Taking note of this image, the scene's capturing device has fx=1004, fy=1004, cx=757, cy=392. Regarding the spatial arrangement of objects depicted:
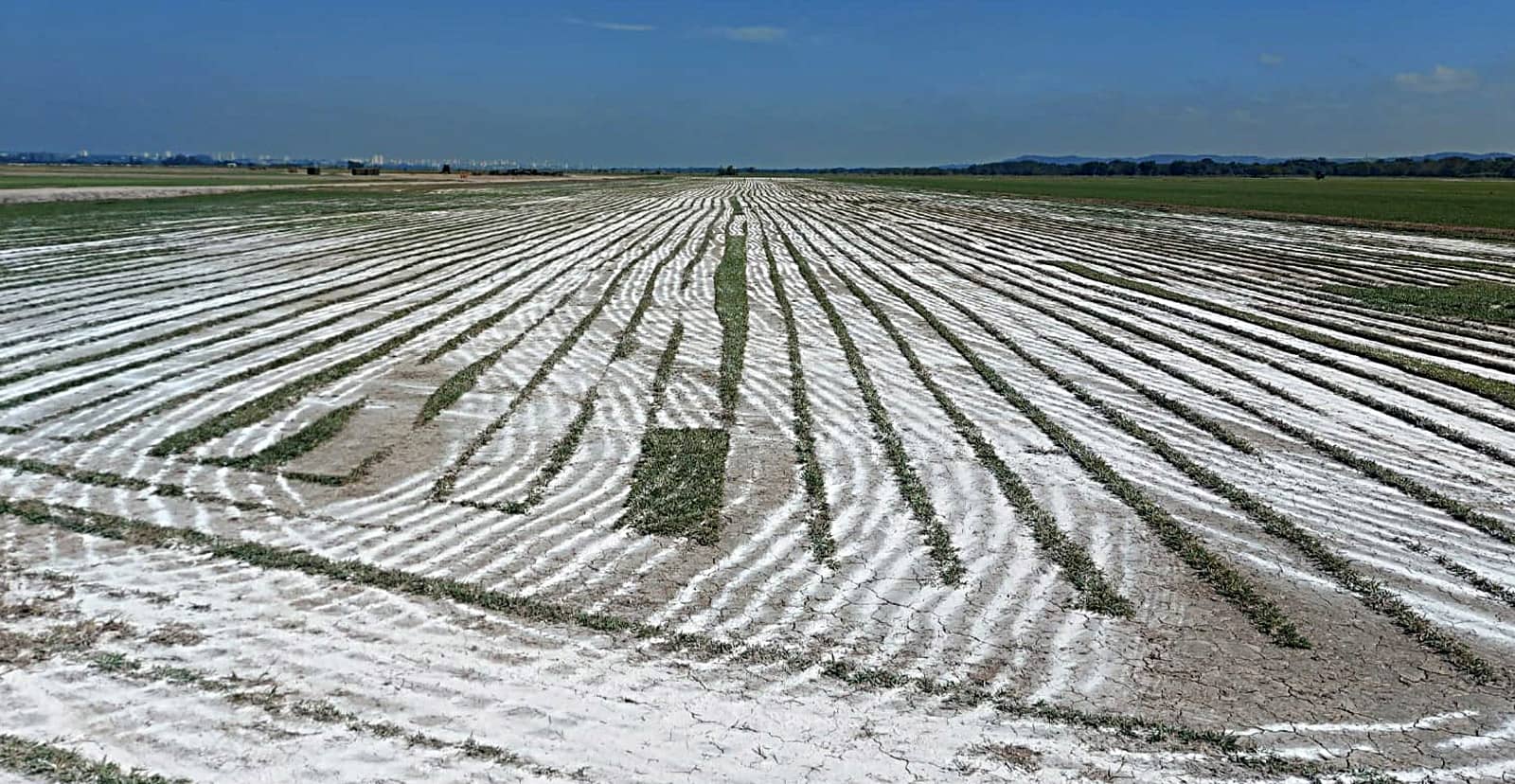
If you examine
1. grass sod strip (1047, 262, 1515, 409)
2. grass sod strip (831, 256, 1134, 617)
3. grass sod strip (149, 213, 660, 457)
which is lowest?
grass sod strip (831, 256, 1134, 617)

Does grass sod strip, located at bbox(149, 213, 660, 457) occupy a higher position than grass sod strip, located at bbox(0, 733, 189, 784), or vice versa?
grass sod strip, located at bbox(149, 213, 660, 457)

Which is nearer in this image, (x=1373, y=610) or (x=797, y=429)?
(x=1373, y=610)

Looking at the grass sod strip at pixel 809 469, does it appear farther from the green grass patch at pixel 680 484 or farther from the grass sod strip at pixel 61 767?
the grass sod strip at pixel 61 767

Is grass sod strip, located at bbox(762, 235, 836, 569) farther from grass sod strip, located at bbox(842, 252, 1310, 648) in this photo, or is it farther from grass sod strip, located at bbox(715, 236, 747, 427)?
grass sod strip, located at bbox(842, 252, 1310, 648)

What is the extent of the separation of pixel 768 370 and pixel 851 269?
10806 millimetres

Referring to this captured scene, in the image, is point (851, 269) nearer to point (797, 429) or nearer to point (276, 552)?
point (797, 429)

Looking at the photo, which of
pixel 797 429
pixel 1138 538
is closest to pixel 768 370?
pixel 797 429

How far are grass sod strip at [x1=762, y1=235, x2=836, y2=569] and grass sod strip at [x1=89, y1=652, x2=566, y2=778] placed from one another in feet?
8.12

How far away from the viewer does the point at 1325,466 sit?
25.9ft

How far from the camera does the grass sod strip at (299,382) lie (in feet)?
27.0

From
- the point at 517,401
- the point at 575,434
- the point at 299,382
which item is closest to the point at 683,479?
the point at 575,434

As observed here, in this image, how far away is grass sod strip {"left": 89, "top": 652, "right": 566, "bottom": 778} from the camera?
4.15m

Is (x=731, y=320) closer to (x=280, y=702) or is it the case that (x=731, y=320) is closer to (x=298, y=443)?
(x=298, y=443)

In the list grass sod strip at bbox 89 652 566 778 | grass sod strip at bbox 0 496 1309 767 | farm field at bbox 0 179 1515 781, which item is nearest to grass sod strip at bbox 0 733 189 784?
farm field at bbox 0 179 1515 781
